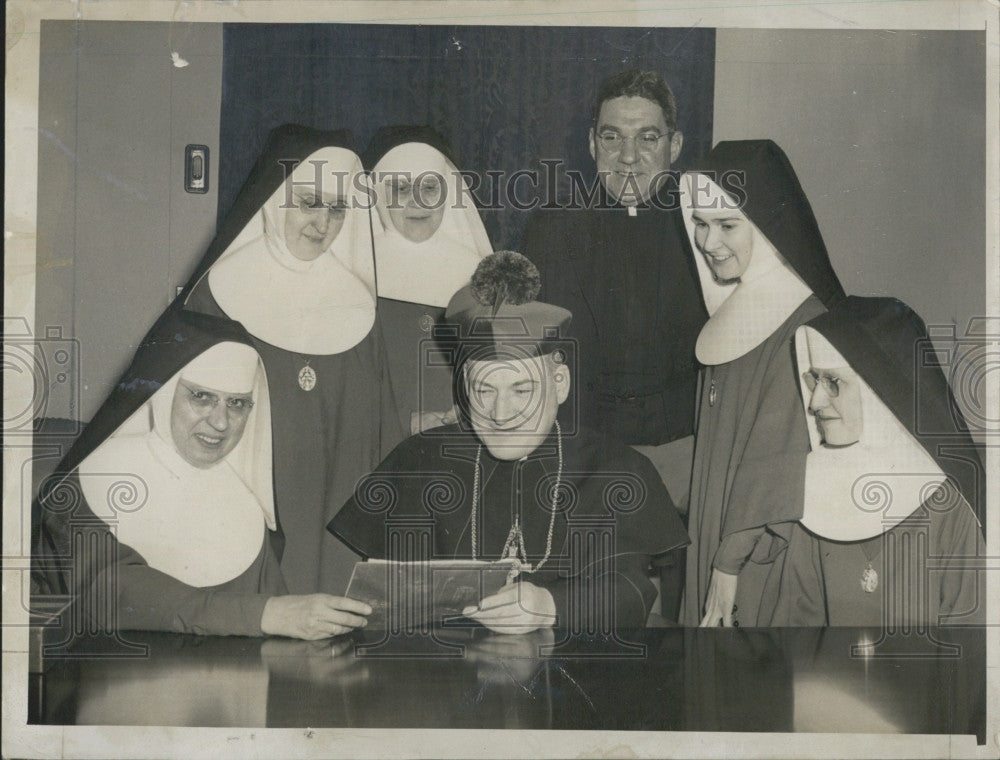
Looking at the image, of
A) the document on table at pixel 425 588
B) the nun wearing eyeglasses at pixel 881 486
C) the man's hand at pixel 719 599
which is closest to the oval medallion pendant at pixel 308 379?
the document on table at pixel 425 588

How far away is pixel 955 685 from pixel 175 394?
302 centimetres

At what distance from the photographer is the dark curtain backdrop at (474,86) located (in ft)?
12.7

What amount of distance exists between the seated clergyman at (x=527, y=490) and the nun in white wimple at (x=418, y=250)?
8cm

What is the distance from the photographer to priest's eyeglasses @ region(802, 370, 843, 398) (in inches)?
151

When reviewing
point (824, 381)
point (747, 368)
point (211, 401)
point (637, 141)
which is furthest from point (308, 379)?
point (824, 381)

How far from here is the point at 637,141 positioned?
12.7 ft

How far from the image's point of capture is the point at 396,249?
3.86 metres

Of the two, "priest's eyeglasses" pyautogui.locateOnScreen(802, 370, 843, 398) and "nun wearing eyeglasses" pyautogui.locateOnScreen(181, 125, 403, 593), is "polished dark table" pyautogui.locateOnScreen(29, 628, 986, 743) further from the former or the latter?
"priest's eyeglasses" pyautogui.locateOnScreen(802, 370, 843, 398)

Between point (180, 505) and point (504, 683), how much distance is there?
1323 mm

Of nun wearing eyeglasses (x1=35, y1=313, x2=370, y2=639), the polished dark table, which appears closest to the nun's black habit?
nun wearing eyeglasses (x1=35, y1=313, x2=370, y2=639)

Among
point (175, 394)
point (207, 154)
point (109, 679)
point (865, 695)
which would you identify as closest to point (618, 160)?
point (207, 154)

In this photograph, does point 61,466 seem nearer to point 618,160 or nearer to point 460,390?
point 460,390

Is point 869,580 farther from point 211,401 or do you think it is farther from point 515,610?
point 211,401

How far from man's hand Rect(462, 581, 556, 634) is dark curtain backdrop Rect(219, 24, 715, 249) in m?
1.26
